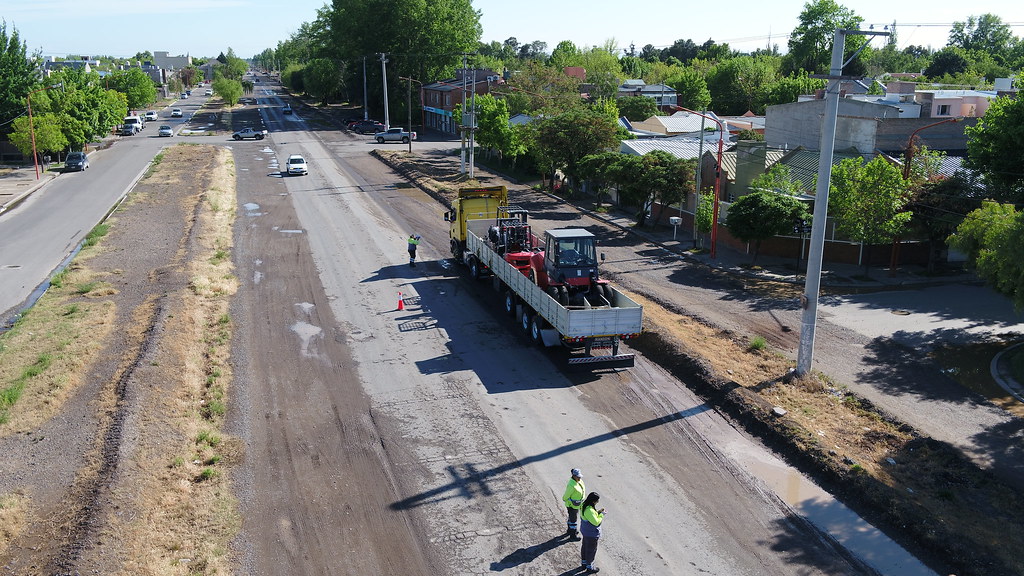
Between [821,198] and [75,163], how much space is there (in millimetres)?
57447

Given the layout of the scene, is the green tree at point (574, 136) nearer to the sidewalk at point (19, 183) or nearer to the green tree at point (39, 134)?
the sidewalk at point (19, 183)

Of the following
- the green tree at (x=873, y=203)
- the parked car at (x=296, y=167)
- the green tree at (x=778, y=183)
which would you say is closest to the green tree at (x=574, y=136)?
the green tree at (x=778, y=183)

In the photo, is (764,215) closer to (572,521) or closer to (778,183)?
(778,183)

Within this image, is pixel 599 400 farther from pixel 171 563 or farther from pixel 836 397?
pixel 171 563

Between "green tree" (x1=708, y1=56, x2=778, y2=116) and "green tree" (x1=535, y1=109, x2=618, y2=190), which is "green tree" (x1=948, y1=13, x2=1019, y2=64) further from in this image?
"green tree" (x1=535, y1=109, x2=618, y2=190)

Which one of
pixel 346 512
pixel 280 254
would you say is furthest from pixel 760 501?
pixel 280 254

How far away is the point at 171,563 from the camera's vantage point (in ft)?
41.1

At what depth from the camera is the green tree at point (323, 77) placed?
118 metres

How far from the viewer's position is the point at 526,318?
23.9m

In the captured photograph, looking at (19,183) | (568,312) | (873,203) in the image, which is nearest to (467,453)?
(568,312)

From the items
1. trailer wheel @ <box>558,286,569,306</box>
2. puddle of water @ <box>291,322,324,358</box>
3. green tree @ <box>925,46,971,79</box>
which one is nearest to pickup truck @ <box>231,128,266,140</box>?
puddle of water @ <box>291,322,324,358</box>

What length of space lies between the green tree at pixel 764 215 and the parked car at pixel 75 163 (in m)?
50.0

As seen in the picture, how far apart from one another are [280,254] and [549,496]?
908 inches

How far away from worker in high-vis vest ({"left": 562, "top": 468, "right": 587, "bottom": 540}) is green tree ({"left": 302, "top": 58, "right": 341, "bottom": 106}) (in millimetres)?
112760
